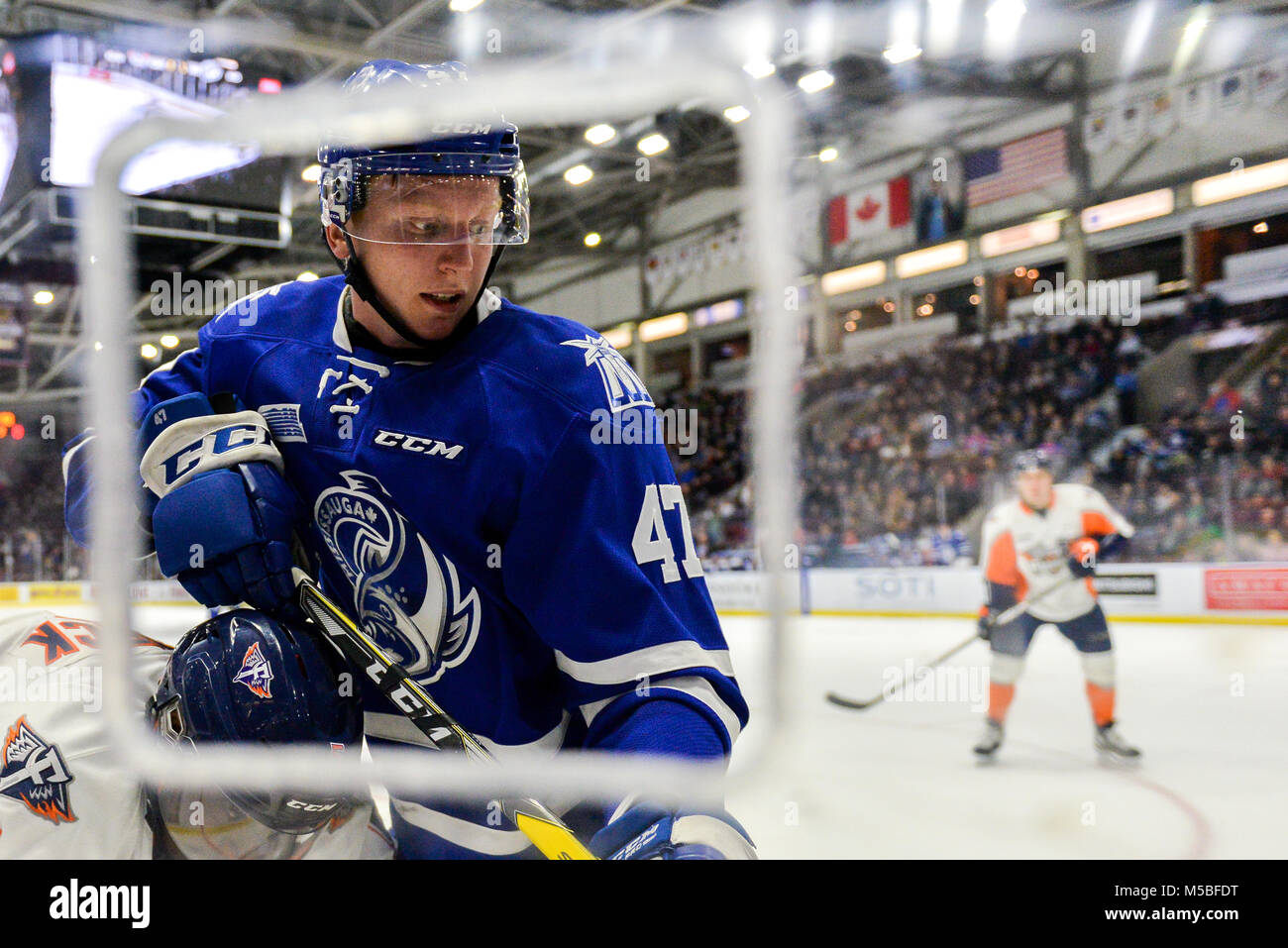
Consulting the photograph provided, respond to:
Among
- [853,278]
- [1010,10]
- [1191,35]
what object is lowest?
[853,278]

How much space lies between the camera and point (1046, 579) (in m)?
3.71

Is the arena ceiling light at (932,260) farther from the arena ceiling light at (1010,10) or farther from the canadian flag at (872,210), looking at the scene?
the arena ceiling light at (1010,10)

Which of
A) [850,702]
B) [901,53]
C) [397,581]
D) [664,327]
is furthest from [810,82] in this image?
[901,53]

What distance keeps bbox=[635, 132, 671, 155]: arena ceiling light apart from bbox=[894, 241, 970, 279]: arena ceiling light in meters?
7.72

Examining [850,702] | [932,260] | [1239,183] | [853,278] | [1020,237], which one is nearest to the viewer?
[850,702]

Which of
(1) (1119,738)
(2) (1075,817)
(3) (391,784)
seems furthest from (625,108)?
(1) (1119,738)

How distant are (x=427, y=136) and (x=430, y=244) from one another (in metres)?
0.09

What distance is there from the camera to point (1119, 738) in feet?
11.2

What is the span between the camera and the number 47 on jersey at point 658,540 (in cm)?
Answer: 76

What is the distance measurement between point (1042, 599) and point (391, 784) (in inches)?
132

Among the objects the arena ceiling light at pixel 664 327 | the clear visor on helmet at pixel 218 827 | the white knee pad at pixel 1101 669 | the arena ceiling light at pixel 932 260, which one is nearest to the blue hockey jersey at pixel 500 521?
the clear visor on helmet at pixel 218 827

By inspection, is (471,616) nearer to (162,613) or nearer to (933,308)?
(162,613)

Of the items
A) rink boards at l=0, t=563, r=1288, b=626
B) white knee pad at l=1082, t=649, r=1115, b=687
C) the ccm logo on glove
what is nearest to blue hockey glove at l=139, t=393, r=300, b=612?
the ccm logo on glove

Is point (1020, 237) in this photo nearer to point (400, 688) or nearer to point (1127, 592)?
point (1127, 592)
